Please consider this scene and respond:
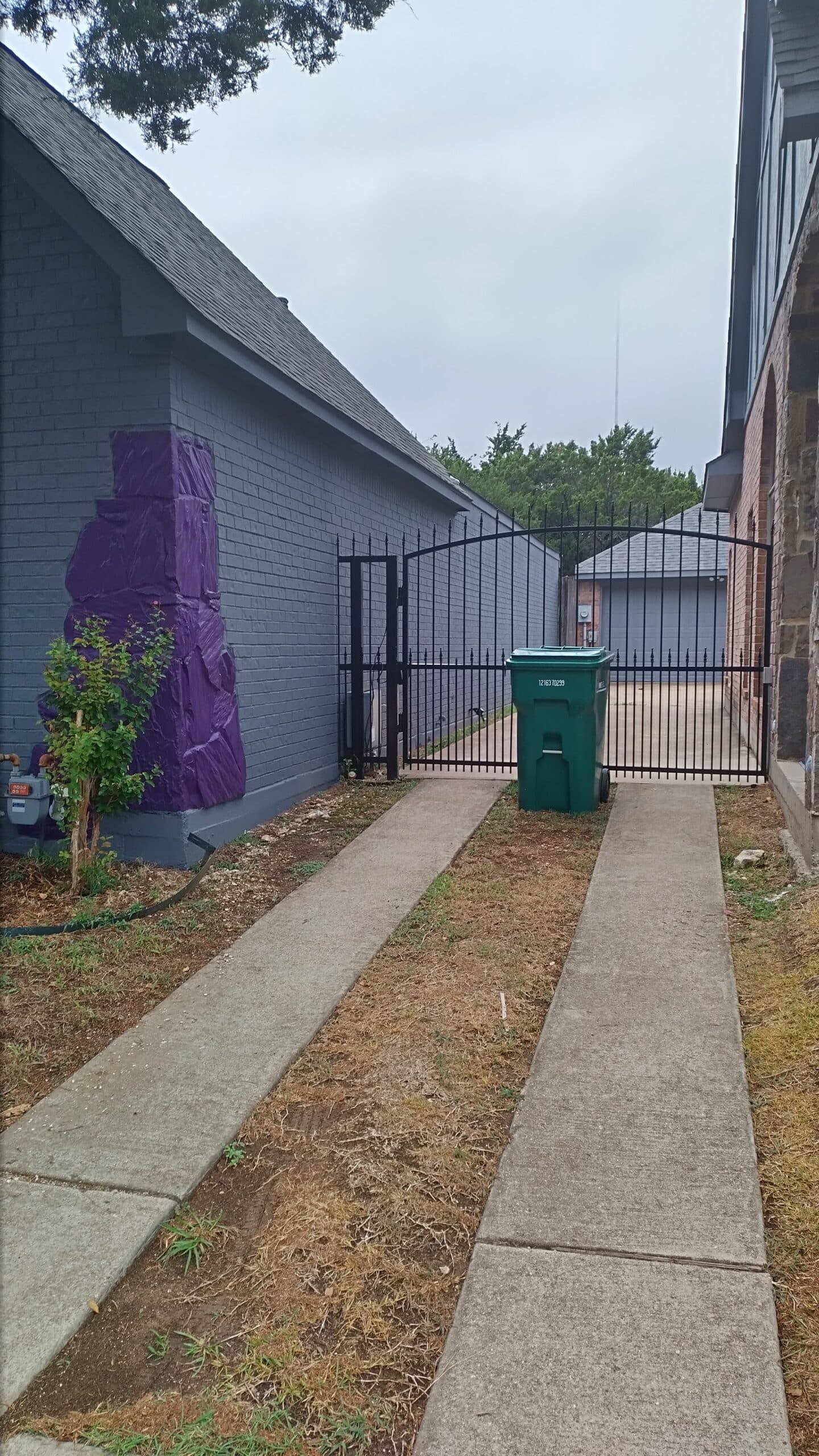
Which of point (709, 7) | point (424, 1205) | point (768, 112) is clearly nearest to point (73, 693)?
point (424, 1205)

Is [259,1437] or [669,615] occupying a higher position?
[669,615]

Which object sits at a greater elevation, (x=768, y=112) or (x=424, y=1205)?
(x=768, y=112)

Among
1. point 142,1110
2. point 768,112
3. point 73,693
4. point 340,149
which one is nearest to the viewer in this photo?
point 142,1110

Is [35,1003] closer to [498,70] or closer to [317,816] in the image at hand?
[317,816]

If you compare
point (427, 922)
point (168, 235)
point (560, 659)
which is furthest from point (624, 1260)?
point (168, 235)

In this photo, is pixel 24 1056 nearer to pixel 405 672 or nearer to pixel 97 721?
pixel 97 721

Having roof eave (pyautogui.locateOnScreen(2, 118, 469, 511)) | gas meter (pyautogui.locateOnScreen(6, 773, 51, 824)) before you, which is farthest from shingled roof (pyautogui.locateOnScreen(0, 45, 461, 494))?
gas meter (pyautogui.locateOnScreen(6, 773, 51, 824))

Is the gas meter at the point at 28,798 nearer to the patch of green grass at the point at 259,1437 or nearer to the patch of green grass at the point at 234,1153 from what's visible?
the patch of green grass at the point at 234,1153

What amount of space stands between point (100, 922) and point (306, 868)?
4.83 feet

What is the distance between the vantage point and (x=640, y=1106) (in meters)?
3.17

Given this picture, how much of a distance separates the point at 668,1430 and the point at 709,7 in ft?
37.1

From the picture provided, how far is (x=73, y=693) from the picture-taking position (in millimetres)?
5465

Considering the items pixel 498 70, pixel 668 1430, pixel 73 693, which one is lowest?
pixel 668 1430

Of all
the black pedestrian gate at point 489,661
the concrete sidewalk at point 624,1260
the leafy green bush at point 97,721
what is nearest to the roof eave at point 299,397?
the black pedestrian gate at point 489,661
